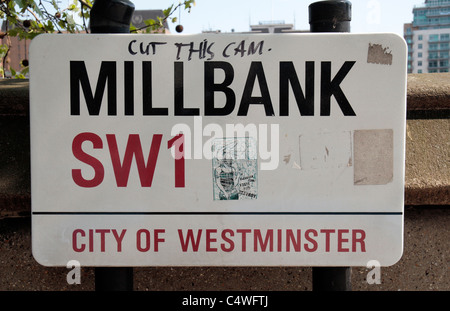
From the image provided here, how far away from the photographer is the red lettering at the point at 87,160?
1505mm

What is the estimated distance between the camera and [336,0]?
159cm

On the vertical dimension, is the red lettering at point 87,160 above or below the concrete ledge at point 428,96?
below

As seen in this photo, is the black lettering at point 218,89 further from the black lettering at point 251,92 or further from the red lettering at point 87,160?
the red lettering at point 87,160

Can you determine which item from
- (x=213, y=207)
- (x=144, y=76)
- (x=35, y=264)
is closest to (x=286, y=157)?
(x=213, y=207)

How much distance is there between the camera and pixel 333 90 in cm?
150

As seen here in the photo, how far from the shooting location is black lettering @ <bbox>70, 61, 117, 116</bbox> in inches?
58.7

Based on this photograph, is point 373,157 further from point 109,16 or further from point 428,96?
point 109,16

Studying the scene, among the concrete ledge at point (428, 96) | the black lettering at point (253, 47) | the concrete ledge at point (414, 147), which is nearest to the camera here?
the black lettering at point (253, 47)

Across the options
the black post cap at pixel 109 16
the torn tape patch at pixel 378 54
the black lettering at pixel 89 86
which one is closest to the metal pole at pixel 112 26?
the black post cap at pixel 109 16

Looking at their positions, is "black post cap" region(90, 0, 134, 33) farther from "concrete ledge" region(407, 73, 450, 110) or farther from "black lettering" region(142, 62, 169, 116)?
"concrete ledge" region(407, 73, 450, 110)

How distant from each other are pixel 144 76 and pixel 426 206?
4.33 ft

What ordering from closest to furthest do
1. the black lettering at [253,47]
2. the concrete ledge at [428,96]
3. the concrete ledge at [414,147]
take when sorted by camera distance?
the black lettering at [253,47] → the concrete ledge at [414,147] → the concrete ledge at [428,96]

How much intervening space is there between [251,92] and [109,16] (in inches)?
21.8

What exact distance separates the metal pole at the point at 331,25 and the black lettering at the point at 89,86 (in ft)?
2.34
